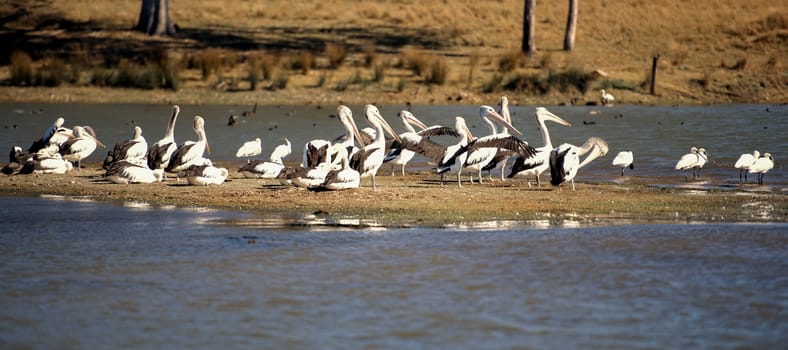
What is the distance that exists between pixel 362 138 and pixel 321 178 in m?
3.76

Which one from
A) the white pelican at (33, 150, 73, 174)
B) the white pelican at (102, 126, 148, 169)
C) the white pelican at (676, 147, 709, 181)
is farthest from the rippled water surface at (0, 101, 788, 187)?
the white pelican at (33, 150, 73, 174)

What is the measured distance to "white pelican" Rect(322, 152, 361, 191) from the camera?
506 inches

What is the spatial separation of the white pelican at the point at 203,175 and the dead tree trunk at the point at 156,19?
25.8 metres

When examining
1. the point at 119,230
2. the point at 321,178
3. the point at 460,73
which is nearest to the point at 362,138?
the point at 321,178

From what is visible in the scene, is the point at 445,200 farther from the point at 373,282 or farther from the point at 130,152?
the point at 130,152

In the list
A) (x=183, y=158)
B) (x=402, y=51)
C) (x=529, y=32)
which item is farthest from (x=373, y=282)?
(x=402, y=51)

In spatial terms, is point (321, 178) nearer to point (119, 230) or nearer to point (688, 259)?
point (119, 230)

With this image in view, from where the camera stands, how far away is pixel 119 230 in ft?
34.7

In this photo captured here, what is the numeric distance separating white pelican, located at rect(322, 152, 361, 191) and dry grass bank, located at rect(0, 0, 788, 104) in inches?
679

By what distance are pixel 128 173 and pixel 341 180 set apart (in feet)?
9.71

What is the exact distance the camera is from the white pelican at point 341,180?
12844 millimetres

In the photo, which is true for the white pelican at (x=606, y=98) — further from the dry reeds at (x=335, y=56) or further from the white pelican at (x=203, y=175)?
the white pelican at (x=203, y=175)

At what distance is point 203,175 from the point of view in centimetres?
1382

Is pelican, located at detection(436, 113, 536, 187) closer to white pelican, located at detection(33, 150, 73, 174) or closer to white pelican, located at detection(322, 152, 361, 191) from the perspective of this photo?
white pelican, located at detection(322, 152, 361, 191)
